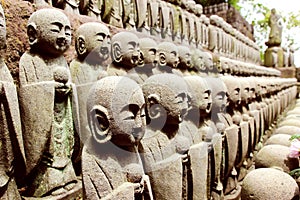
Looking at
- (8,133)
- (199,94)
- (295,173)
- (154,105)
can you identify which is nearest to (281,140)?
(295,173)

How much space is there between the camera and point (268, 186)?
313cm

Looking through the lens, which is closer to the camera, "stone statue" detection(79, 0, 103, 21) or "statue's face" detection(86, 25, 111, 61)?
"statue's face" detection(86, 25, 111, 61)

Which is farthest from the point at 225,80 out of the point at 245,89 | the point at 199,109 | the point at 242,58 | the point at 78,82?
the point at 242,58

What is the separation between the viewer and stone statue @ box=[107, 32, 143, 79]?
3.60m

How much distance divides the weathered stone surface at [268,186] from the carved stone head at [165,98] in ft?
3.63

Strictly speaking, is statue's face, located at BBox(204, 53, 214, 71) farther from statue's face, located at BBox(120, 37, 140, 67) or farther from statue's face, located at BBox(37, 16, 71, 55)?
statue's face, located at BBox(37, 16, 71, 55)

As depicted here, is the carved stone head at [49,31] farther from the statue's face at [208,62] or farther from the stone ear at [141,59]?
the statue's face at [208,62]

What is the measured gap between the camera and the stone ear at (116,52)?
3.59 metres

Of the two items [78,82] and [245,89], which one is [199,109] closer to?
[78,82]

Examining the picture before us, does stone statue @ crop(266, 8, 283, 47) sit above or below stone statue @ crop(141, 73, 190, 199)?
above

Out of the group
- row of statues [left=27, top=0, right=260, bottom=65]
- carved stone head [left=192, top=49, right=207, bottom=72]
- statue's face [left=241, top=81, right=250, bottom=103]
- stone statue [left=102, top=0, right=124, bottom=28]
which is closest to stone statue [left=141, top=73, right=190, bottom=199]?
row of statues [left=27, top=0, right=260, bottom=65]

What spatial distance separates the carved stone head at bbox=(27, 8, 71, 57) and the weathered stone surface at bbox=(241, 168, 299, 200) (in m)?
1.94

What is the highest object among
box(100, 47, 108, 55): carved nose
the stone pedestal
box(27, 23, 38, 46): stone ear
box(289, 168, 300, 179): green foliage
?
box(27, 23, 38, 46): stone ear

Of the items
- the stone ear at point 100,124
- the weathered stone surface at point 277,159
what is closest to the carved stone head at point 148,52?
the weathered stone surface at point 277,159
